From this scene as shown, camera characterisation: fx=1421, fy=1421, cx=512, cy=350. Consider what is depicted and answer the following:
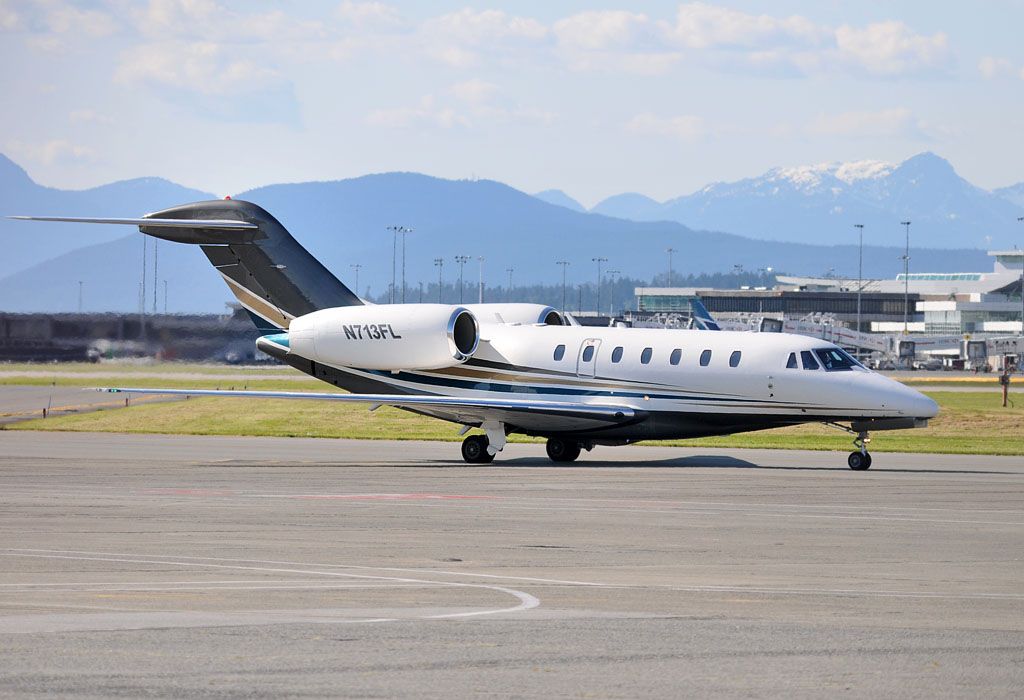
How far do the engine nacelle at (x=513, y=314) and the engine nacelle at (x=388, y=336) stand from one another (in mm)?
1843

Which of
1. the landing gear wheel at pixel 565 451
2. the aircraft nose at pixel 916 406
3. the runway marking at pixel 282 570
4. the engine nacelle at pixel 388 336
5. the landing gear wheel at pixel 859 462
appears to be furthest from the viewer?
the landing gear wheel at pixel 565 451

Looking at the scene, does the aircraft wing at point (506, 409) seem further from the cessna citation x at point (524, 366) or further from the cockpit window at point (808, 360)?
the cockpit window at point (808, 360)

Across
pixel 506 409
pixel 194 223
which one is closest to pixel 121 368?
pixel 194 223

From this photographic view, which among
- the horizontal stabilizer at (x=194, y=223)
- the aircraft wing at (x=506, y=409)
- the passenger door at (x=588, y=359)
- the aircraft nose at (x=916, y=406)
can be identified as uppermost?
the horizontal stabilizer at (x=194, y=223)

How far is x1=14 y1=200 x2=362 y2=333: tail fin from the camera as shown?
117 ft

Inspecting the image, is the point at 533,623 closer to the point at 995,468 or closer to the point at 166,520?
the point at 166,520

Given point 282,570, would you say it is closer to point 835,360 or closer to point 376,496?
point 376,496

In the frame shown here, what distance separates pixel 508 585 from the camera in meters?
14.4

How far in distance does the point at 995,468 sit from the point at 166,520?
64.3 feet

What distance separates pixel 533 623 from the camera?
12008 mm

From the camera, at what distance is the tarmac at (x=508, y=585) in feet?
32.6

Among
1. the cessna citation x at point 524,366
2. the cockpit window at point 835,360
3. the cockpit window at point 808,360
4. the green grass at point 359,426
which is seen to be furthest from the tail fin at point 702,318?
the cockpit window at point 808,360

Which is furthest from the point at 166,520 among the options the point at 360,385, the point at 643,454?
the point at 643,454

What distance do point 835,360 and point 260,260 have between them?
14.4 m
